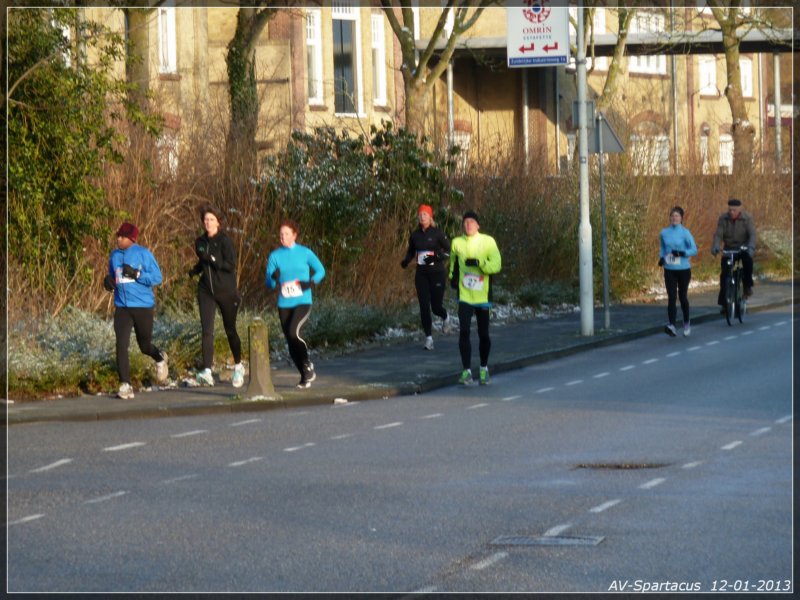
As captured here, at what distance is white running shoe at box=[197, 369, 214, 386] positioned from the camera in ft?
57.5

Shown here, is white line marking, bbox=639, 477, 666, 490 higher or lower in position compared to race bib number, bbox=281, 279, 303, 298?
lower

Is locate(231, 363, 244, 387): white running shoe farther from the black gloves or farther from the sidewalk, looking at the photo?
the black gloves

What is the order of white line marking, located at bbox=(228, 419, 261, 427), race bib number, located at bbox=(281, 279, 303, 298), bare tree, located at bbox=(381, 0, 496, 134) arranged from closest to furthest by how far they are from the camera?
white line marking, located at bbox=(228, 419, 261, 427) < race bib number, located at bbox=(281, 279, 303, 298) < bare tree, located at bbox=(381, 0, 496, 134)

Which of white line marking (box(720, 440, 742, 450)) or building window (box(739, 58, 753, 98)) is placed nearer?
white line marking (box(720, 440, 742, 450))

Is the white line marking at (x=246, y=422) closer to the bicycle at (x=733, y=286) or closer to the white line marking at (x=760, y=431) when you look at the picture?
the white line marking at (x=760, y=431)

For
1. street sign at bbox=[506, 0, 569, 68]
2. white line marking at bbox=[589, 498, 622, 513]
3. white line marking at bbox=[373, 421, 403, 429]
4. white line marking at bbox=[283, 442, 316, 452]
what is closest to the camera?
white line marking at bbox=[589, 498, 622, 513]

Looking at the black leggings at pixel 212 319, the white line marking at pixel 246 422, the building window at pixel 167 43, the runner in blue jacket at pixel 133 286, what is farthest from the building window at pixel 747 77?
the white line marking at pixel 246 422

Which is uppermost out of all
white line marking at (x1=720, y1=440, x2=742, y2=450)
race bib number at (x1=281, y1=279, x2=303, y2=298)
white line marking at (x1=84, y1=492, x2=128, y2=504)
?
race bib number at (x1=281, y1=279, x2=303, y2=298)

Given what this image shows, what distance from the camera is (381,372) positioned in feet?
61.2

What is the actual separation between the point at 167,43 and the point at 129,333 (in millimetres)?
19967

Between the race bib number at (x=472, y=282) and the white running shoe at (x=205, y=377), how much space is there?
2922mm

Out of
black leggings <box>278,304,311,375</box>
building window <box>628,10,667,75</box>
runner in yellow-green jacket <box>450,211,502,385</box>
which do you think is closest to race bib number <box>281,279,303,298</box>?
black leggings <box>278,304,311,375</box>

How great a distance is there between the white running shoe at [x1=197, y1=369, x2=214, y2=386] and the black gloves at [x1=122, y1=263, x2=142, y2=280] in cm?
131

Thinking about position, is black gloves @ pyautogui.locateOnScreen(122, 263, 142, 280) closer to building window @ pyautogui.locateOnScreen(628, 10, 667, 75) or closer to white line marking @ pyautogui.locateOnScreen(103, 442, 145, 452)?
white line marking @ pyautogui.locateOnScreen(103, 442, 145, 452)
